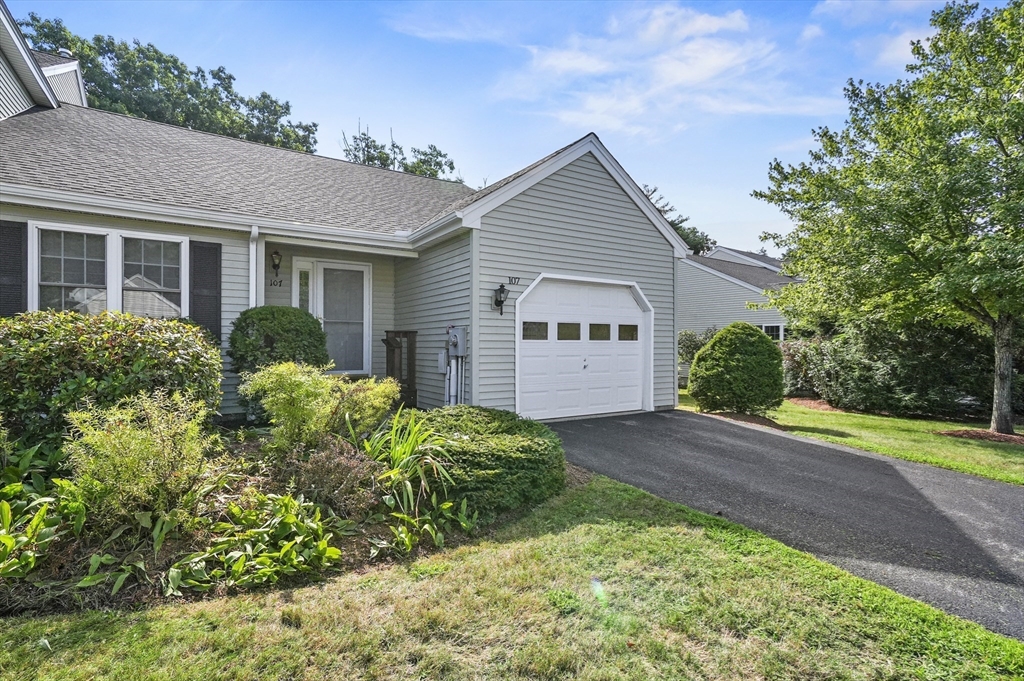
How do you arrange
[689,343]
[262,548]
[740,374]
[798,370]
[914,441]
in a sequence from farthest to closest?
[689,343] < [798,370] < [740,374] < [914,441] < [262,548]

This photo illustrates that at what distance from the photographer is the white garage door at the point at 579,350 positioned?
26.6 feet

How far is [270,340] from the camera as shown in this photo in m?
6.90

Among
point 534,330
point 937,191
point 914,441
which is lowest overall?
point 914,441

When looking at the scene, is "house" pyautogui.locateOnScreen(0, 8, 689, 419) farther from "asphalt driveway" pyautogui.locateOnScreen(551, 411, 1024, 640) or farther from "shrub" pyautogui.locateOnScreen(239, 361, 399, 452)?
"shrub" pyautogui.locateOnScreen(239, 361, 399, 452)

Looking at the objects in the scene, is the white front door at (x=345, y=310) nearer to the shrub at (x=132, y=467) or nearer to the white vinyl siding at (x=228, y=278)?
the white vinyl siding at (x=228, y=278)

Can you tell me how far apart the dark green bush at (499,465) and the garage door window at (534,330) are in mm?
3000

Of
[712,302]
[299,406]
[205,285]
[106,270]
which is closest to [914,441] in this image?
[299,406]

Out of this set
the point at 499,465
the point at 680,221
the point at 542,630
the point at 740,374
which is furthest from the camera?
the point at 680,221

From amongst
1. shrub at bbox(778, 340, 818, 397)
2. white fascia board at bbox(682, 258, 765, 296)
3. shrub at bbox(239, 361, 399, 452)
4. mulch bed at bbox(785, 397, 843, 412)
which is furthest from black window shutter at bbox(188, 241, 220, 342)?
white fascia board at bbox(682, 258, 765, 296)

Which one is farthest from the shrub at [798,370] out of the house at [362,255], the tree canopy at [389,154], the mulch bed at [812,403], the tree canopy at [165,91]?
the tree canopy at [165,91]

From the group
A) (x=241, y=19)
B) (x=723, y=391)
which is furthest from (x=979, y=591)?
(x=241, y=19)

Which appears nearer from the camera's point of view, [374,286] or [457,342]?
[457,342]

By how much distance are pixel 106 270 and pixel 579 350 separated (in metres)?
7.30

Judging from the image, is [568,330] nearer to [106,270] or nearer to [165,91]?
[106,270]
